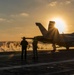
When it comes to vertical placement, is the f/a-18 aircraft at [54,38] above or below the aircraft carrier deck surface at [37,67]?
above

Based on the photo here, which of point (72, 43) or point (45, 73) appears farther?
point (72, 43)

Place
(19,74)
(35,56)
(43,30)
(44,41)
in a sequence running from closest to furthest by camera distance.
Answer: (19,74) → (35,56) → (44,41) → (43,30)

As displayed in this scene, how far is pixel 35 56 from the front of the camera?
34.3 metres

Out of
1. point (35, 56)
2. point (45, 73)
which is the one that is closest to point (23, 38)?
point (35, 56)

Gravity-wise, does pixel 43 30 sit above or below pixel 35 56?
above

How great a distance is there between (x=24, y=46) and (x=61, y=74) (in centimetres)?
1297

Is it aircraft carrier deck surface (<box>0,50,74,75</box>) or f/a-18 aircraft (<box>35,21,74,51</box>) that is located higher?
f/a-18 aircraft (<box>35,21,74,51</box>)

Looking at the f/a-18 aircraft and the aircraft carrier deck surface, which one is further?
the f/a-18 aircraft

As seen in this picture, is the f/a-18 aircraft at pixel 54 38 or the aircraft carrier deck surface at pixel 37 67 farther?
the f/a-18 aircraft at pixel 54 38

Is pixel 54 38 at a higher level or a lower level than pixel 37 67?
higher

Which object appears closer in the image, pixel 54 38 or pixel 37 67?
pixel 37 67

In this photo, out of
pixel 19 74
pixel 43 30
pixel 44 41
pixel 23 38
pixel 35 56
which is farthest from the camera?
pixel 43 30

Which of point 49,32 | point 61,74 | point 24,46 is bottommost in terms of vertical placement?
point 61,74

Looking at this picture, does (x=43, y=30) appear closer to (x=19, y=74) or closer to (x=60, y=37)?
(x=60, y=37)
